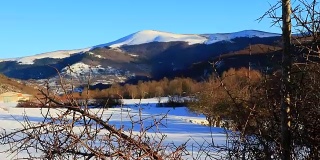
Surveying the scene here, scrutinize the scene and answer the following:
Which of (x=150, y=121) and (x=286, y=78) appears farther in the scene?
(x=150, y=121)

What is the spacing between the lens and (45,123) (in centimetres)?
265

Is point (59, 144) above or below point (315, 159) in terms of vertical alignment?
above

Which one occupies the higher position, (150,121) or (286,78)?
(286,78)

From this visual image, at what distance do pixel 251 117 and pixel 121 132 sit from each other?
54.6 inches

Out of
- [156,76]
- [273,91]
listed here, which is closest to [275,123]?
[273,91]

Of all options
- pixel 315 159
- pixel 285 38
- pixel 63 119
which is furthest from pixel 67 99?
pixel 315 159

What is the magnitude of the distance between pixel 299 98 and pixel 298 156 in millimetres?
407

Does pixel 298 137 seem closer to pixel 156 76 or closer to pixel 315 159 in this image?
pixel 315 159

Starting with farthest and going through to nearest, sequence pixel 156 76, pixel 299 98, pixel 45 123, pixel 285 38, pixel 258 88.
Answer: pixel 156 76 < pixel 258 88 < pixel 299 98 < pixel 285 38 < pixel 45 123

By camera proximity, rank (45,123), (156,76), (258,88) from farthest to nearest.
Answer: (156,76), (258,88), (45,123)

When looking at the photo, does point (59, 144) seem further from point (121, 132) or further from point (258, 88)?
point (258, 88)

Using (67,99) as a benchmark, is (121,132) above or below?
below

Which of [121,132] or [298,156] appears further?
[298,156]

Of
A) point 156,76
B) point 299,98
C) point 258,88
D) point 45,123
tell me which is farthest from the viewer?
point 156,76
